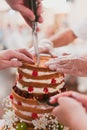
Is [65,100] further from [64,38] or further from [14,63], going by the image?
[64,38]

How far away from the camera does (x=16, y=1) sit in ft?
4.17

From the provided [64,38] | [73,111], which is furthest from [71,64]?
[64,38]

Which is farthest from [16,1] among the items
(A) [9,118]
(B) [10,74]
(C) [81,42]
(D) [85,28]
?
(B) [10,74]

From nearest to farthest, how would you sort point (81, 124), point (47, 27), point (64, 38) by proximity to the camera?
point (81, 124) < point (64, 38) < point (47, 27)

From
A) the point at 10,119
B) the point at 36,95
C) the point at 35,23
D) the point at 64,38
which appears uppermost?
the point at 35,23

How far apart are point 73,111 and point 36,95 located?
34 cm

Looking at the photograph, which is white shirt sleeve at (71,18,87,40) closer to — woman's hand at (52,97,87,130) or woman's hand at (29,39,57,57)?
woman's hand at (29,39,57,57)

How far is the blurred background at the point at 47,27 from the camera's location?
7.32ft

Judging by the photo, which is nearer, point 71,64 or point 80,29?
point 71,64

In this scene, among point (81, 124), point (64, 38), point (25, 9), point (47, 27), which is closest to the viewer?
point (81, 124)

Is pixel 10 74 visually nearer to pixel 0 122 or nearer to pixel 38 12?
pixel 0 122

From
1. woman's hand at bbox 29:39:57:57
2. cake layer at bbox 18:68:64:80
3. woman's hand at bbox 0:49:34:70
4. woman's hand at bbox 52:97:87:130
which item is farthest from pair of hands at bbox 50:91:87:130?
Result: woman's hand at bbox 29:39:57:57

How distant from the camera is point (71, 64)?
1188mm

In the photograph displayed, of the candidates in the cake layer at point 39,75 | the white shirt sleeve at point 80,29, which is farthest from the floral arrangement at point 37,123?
the white shirt sleeve at point 80,29
